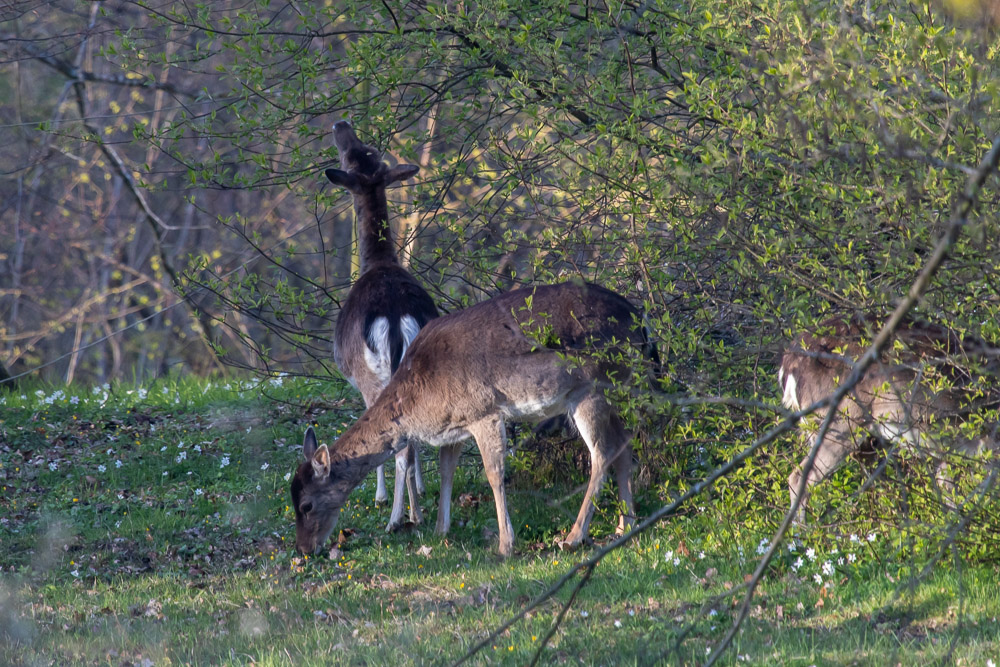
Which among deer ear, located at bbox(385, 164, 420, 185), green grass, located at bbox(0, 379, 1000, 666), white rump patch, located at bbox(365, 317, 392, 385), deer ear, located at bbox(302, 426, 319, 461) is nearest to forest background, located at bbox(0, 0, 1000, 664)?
deer ear, located at bbox(385, 164, 420, 185)

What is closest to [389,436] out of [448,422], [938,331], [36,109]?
[448,422]

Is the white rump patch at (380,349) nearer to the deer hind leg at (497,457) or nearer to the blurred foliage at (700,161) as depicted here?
the blurred foliage at (700,161)

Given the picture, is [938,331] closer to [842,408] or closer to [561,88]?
[842,408]

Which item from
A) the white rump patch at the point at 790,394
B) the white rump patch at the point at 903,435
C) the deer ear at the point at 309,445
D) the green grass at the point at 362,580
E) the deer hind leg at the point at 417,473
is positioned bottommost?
the green grass at the point at 362,580

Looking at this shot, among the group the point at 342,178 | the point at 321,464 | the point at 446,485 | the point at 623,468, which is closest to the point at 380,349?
the point at 321,464

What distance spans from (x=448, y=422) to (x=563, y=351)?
109 centimetres

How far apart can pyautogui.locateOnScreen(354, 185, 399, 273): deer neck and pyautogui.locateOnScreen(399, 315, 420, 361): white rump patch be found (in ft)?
3.13

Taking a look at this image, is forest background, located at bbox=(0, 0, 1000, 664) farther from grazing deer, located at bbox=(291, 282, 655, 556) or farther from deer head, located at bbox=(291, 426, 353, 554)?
deer head, located at bbox=(291, 426, 353, 554)

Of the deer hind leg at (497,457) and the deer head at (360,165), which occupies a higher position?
the deer head at (360,165)

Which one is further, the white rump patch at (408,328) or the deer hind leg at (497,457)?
the white rump patch at (408,328)

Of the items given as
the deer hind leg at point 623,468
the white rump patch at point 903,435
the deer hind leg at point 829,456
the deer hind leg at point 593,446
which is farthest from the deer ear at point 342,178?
the white rump patch at point 903,435

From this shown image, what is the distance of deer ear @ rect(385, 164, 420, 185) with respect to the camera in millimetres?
9016

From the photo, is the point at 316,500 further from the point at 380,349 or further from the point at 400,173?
the point at 400,173

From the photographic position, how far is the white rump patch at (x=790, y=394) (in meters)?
6.58
